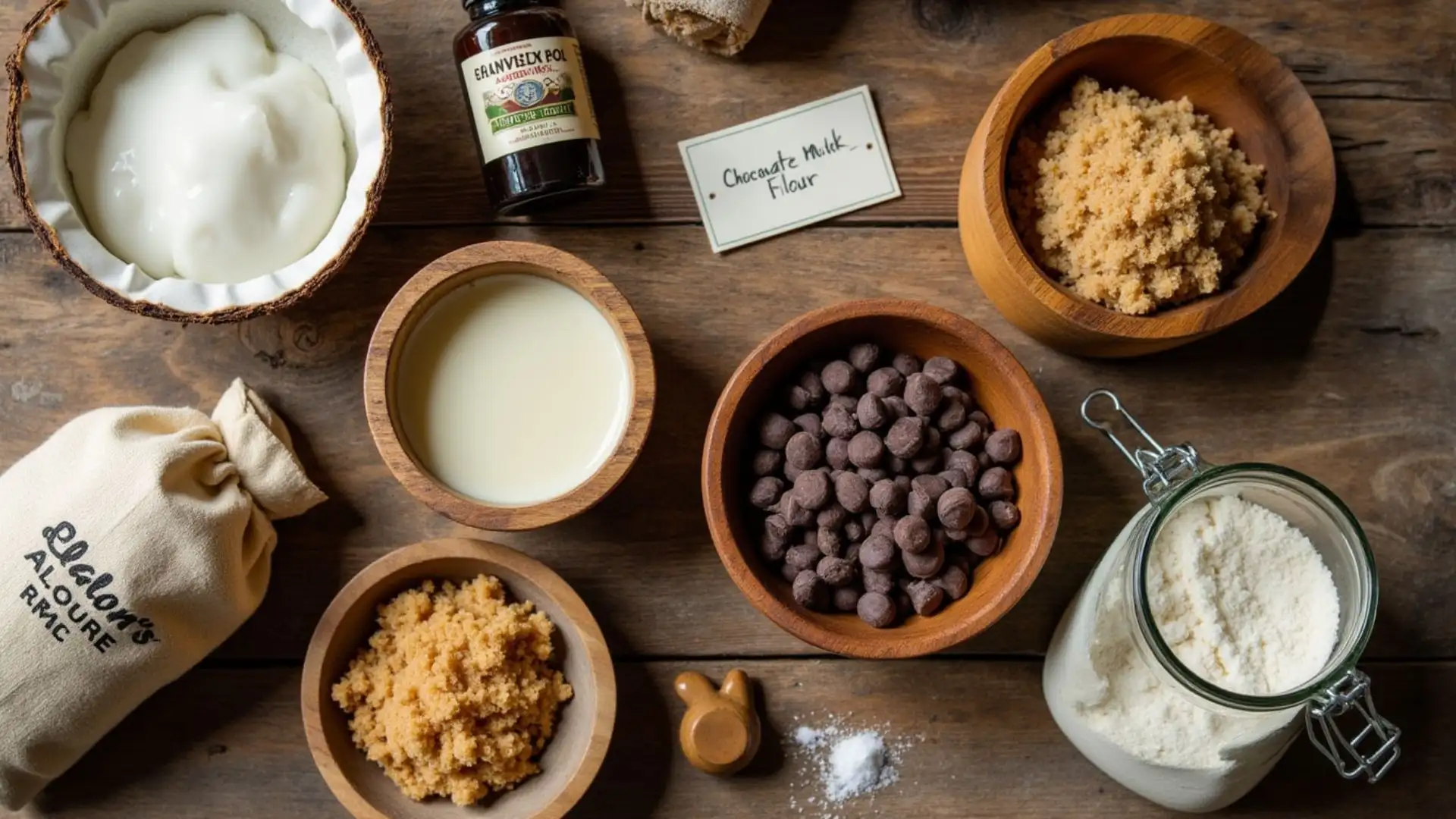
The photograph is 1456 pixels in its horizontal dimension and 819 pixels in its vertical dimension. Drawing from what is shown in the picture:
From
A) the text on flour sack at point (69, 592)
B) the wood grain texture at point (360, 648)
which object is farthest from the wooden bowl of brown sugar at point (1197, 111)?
the text on flour sack at point (69, 592)

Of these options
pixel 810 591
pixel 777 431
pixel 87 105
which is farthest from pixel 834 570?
pixel 87 105

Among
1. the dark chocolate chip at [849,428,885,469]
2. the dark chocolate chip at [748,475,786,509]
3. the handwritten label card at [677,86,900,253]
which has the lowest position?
the dark chocolate chip at [748,475,786,509]

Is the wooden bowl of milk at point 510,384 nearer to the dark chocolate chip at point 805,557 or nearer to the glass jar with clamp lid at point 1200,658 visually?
the dark chocolate chip at point 805,557

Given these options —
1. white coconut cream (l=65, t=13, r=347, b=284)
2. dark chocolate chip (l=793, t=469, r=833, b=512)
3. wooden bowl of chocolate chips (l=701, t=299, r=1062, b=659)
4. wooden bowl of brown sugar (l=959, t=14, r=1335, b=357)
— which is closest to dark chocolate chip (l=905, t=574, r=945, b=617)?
wooden bowl of chocolate chips (l=701, t=299, r=1062, b=659)

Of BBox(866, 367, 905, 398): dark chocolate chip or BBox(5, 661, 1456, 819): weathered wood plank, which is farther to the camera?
BBox(5, 661, 1456, 819): weathered wood plank

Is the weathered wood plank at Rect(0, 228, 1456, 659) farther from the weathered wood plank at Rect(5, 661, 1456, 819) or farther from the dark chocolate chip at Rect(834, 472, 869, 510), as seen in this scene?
the dark chocolate chip at Rect(834, 472, 869, 510)

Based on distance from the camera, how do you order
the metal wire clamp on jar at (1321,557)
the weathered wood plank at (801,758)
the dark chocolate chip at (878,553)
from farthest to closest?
the weathered wood plank at (801,758), the dark chocolate chip at (878,553), the metal wire clamp on jar at (1321,557)

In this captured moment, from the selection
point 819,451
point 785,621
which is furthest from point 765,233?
point 785,621

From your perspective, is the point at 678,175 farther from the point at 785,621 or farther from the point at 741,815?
the point at 741,815
